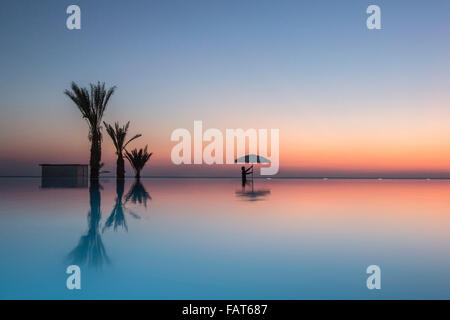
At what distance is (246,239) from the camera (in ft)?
12.9

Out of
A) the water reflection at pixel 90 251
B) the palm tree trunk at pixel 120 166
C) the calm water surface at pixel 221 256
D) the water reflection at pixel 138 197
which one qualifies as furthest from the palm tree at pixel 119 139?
the water reflection at pixel 90 251

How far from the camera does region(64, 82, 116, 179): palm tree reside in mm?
18984

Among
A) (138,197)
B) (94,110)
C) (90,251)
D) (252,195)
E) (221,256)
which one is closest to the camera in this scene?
(221,256)

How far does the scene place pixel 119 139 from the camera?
20.8 meters

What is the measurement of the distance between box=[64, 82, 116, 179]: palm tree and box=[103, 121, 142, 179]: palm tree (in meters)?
0.86

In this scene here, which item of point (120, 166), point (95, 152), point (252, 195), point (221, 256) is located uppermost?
point (95, 152)

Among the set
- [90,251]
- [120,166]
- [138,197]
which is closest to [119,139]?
[120,166]

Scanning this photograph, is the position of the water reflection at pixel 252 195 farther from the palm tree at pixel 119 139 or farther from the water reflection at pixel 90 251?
the palm tree at pixel 119 139

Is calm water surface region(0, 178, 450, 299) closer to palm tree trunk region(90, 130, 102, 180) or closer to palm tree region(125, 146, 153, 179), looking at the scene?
palm tree trunk region(90, 130, 102, 180)

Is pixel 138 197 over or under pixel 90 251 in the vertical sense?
under

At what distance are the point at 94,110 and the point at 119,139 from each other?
235cm

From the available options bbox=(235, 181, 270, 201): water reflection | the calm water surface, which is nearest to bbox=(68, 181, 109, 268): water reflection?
the calm water surface

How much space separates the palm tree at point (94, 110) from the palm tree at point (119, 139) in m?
0.86

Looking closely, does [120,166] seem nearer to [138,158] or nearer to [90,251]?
[138,158]
